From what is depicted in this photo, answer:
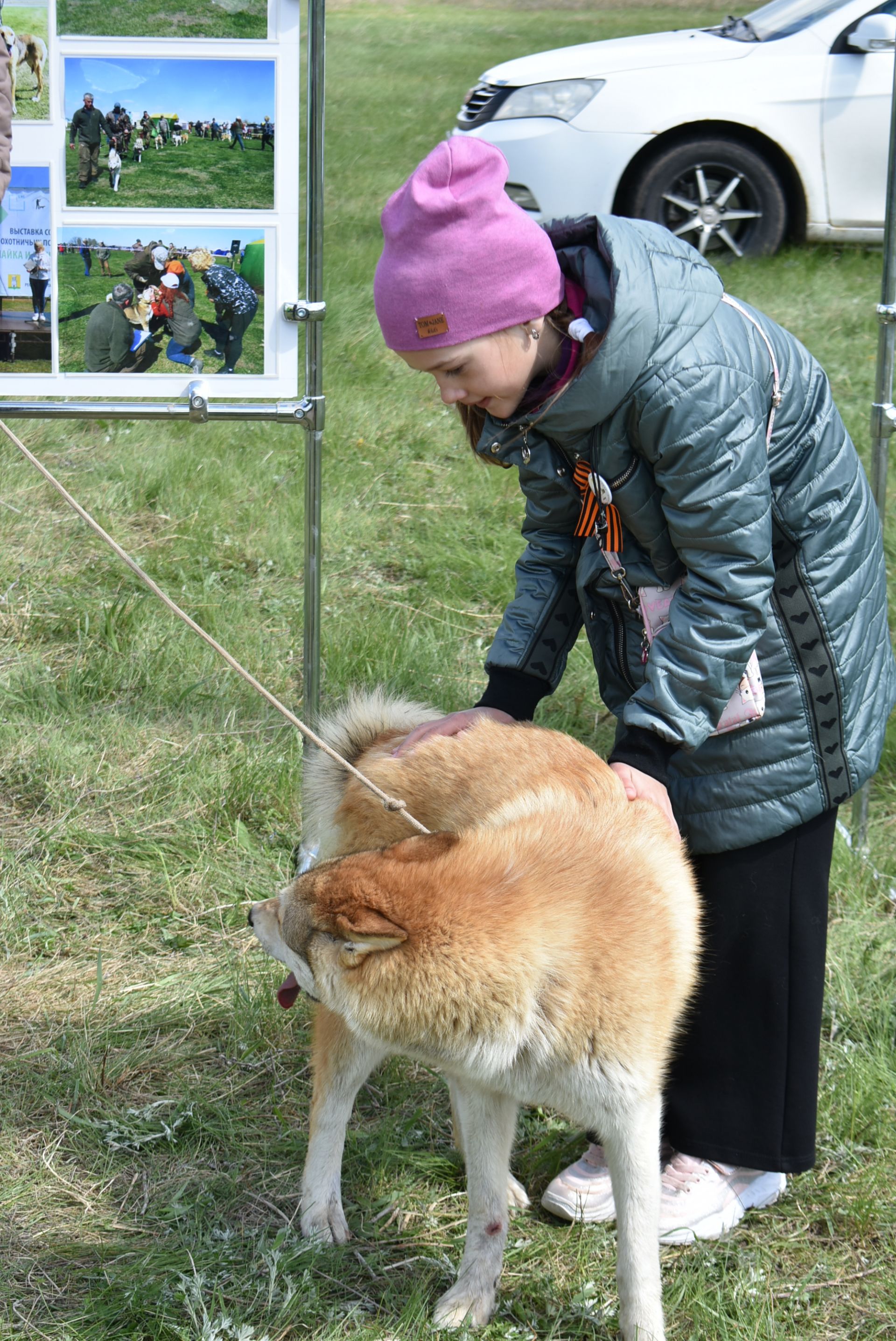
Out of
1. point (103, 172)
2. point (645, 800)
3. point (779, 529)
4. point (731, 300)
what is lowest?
point (645, 800)

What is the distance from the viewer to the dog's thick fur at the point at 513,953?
1942 mm

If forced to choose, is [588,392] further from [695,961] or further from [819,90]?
[819,90]

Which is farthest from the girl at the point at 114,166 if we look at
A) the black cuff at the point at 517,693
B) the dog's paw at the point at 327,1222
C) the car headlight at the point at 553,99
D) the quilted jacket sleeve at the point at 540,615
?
the car headlight at the point at 553,99

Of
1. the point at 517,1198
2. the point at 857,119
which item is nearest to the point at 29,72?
the point at 517,1198

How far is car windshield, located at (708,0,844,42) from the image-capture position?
7188 millimetres

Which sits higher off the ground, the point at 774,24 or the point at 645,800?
the point at 774,24

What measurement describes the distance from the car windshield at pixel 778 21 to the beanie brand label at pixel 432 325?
6266mm

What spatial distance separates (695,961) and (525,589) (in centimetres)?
81

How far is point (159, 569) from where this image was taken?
4699mm

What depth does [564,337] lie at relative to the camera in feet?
6.84

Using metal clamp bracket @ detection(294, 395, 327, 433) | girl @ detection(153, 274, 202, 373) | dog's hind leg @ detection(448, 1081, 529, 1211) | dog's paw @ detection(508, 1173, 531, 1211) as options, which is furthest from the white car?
dog's paw @ detection(508, 1173, 531, 1211)

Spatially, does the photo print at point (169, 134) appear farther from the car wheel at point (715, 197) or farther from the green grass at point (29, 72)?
the car wheel at point (715, 197)

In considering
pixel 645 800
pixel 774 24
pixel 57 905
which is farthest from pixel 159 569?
pixel 774 24

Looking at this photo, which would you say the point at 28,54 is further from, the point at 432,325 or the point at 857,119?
the point at 857,119
